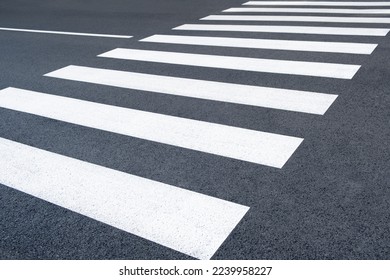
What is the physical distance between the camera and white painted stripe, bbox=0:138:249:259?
8.29 ft

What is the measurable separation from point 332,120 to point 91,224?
94.0 inches

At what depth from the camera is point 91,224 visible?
2.67 meters

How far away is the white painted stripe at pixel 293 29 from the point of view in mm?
6859

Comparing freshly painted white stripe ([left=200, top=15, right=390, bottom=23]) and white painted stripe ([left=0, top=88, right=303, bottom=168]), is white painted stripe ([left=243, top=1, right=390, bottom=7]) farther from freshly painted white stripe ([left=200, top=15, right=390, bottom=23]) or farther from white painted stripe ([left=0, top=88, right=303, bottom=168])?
white painted stripe ([left=0, top=88, right=303, bottom=168])

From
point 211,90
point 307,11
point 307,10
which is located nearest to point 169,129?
point 211,90

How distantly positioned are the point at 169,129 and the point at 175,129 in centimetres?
6

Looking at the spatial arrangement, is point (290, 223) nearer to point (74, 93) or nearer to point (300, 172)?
point (300, 172)

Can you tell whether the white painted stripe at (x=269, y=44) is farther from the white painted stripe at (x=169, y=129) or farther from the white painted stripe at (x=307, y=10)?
the white painted stripe at (x=169, y=129)

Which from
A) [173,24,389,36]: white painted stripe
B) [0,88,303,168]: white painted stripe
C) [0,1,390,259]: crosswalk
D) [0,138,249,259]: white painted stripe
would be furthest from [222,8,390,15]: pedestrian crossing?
[0,138,249,259]: white painted stripe

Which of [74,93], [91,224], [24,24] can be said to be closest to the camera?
[91,224]

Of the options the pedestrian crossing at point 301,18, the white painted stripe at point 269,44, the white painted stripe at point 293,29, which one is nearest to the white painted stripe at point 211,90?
the white painted stripe at point 269,44

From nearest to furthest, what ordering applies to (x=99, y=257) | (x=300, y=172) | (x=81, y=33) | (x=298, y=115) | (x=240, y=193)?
1. (x=99, y=257)
2. (x=240, y=193)
3. (x=300, y=172)
4. (x=298, y=115)
5. (x=81, y=33)

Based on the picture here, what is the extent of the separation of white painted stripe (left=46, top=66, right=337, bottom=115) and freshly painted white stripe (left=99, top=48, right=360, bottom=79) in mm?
645

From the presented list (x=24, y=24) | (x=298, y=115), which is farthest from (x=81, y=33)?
(x=298, y=115)
